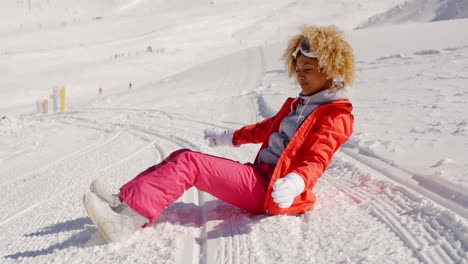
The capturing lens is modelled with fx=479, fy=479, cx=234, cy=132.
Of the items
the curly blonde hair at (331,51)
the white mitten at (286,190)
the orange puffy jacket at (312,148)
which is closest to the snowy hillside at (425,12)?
the curly blonde hair at (331,51)

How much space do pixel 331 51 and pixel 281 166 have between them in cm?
73

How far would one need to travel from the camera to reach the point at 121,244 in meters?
2.39

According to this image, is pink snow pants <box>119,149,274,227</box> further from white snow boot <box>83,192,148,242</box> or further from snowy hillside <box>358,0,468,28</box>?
snowy hillside <box>358,0,468,28</box>

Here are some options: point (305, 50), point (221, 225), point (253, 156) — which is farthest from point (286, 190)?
point (253, 156)

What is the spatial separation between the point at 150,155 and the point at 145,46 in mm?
25943

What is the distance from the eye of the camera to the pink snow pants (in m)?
2.46

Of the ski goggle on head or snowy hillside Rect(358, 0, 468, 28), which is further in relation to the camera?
snowy hillside Rect(358, 0, 468, 28)

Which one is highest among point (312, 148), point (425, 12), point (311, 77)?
point (425, 12)

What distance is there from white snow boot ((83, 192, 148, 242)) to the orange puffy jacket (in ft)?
2.32

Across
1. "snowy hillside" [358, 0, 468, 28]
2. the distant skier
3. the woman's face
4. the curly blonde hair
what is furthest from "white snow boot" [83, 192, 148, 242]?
"snowy hillside" [358, 0, 468, 28]

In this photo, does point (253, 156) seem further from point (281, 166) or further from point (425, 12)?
point (425, 12)

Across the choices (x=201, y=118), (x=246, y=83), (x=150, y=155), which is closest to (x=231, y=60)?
(x=246, y=83)

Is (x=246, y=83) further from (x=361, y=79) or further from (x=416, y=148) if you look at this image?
(x=416, y=148)

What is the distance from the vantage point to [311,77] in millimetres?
2867
